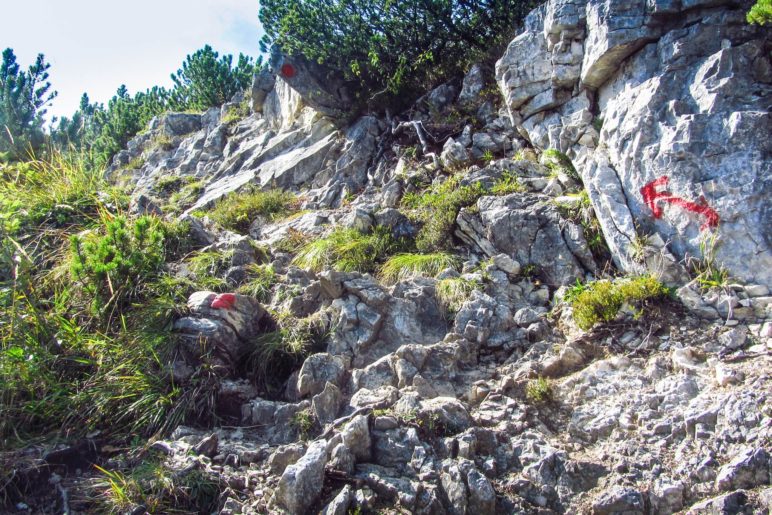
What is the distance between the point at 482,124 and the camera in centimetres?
995

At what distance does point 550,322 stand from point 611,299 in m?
0.69

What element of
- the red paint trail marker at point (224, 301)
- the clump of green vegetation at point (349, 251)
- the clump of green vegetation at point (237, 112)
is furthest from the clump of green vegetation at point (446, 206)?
the clump of green vegetation at point (237, 112)

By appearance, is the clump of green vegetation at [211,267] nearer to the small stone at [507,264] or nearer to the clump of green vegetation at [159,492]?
the clump of green vegetation at [159,492]

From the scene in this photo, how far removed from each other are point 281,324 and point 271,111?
9.68 m

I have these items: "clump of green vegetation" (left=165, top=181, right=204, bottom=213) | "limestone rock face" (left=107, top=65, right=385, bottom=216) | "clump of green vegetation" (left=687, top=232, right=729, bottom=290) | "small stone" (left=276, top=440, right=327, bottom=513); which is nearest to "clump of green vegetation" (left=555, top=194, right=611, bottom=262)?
"clump of green vegetation" (left=687, top=232, right=729, bottom=290)

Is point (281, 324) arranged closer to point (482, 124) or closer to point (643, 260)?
point (643, 260)

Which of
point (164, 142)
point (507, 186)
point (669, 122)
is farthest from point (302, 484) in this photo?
point (164, 142)

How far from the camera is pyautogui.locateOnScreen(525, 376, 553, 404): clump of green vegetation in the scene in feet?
16.2

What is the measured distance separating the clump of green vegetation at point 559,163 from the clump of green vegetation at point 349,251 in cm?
254

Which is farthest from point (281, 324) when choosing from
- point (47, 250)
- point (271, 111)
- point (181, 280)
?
point (271, 111)

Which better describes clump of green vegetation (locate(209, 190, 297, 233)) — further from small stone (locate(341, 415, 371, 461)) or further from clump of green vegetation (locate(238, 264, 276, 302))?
small stone (locate(341, 415, 371, 461))

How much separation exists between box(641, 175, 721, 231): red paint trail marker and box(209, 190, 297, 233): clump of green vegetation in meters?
6.33

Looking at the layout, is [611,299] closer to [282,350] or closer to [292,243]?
[282,350]

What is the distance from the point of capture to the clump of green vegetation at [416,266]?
23.2 feet
